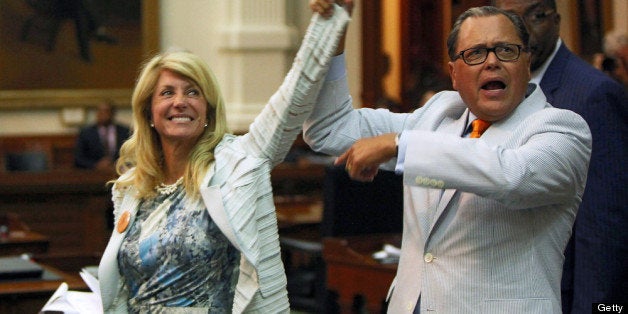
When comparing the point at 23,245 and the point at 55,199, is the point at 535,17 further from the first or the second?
the point at 55,199

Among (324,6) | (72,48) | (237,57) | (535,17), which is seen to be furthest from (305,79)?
(72,48)

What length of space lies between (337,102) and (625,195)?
104 cm

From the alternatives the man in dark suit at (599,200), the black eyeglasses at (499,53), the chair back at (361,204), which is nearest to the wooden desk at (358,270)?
the chair back at (361,204)

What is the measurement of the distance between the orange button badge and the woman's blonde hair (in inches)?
2.4

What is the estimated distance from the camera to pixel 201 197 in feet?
9.01

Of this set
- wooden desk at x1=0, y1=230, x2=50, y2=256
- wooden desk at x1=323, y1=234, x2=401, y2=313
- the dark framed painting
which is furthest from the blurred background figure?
the dark framed painting

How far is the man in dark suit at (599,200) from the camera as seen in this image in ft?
10.4

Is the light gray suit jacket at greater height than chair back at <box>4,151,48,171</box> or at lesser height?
greater

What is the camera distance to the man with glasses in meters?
2.21

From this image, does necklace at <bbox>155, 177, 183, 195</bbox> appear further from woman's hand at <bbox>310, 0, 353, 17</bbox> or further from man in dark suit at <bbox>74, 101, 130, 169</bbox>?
man in dark suit at <bbox>74, 101, 130, 169</bbox>

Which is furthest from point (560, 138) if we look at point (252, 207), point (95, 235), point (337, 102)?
point (95, 235)

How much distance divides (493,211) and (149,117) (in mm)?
1016

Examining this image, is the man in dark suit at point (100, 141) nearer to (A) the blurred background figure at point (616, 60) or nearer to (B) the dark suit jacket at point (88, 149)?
(B) the dark suit jacket at point (88, 149)

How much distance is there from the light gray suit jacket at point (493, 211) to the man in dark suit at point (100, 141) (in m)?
9.01
